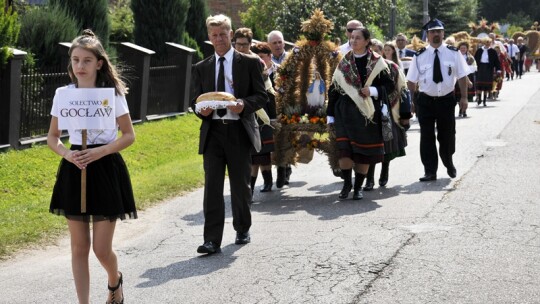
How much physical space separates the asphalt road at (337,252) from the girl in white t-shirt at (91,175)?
837 mm

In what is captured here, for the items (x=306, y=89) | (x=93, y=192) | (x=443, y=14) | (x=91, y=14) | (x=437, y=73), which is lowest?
(x=93, y=192)

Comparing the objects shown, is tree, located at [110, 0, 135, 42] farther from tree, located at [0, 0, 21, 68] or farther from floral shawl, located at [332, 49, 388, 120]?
floral shawl, located at [332, 49, 388, 120]

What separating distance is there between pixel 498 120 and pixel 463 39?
9.02 feet

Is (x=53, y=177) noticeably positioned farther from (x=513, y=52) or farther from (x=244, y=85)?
(x=513, y=52)

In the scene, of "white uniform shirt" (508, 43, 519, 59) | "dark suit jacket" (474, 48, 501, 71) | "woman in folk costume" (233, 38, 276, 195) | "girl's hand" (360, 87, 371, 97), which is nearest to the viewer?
"girl's hand" (360, 87, 371, 97)

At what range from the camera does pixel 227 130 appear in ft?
29.4

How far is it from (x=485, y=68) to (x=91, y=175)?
23.9m

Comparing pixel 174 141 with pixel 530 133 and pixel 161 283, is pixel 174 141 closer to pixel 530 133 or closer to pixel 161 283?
pixel 530 133

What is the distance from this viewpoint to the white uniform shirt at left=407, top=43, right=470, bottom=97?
43.8 feet

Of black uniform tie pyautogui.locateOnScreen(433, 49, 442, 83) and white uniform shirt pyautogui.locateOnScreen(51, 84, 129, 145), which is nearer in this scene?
white uniform shirt pyautogui.locateOnScreen(51, 84, 129, 145)

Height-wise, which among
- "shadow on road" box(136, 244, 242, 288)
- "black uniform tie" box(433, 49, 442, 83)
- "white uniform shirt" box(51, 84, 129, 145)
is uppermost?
"black uniform tie" box(433, 49, 442, 83)

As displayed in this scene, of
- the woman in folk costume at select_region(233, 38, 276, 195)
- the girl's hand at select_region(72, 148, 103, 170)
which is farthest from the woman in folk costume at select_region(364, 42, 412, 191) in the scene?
the girl's hand at select_region(72, 148, 103, 170)

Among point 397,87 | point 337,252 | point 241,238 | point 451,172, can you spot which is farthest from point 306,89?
point 337,252

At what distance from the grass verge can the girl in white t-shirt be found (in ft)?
8.93
